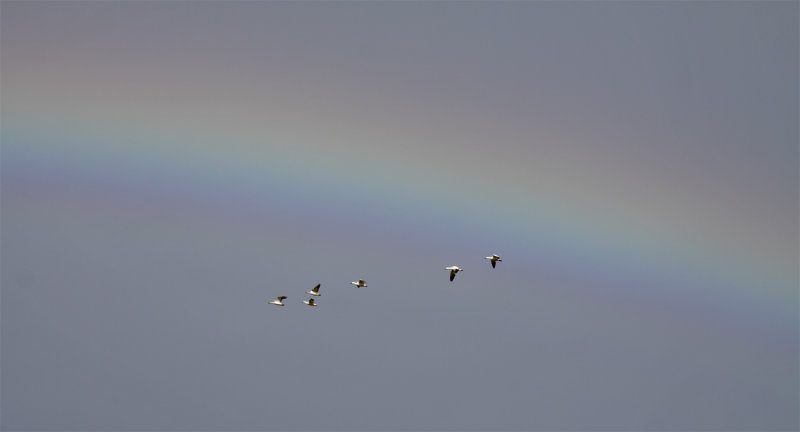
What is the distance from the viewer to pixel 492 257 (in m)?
147

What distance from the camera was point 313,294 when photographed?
158m

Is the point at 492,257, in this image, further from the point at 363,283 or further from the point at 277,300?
the point at 277,300

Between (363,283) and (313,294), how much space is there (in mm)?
8686

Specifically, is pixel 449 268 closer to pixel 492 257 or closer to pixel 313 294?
pixel 492 257

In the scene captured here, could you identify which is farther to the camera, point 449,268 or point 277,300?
point 277,300

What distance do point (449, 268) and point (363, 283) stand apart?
1232cm

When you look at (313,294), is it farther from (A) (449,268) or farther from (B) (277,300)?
(A) (449,268)

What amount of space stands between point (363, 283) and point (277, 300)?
702 inches

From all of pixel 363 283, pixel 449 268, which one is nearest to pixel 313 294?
pixel 363 283

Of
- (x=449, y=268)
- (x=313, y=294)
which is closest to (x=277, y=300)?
(x=313, y=294)

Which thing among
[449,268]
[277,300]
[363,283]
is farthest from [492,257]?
[277,300]

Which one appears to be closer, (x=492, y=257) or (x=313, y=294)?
(x=492, y=257)

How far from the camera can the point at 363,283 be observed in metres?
153

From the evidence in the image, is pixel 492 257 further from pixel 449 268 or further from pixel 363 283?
pixel 363 283
